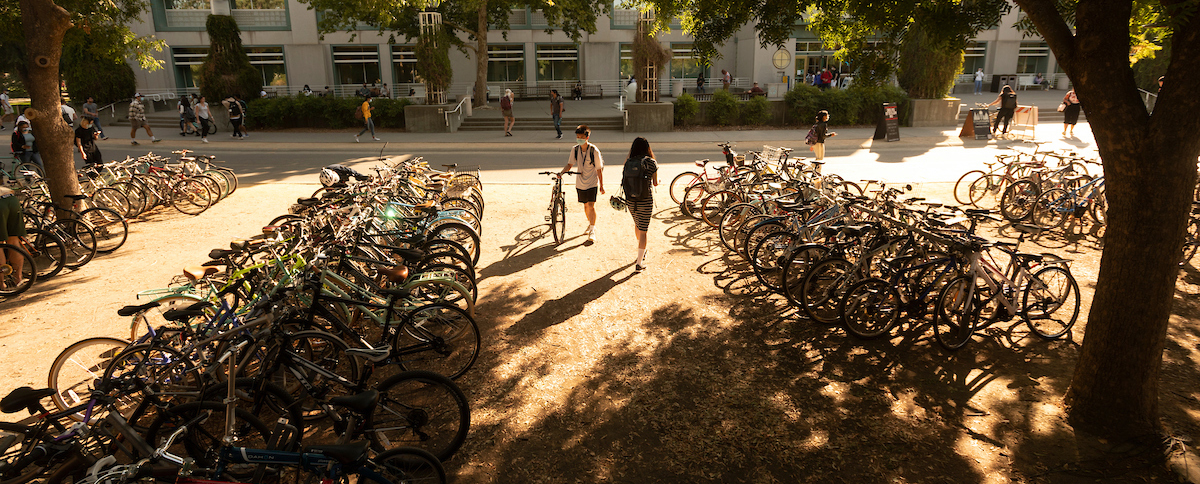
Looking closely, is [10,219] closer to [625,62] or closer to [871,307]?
[871,307]

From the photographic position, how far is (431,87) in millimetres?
22219

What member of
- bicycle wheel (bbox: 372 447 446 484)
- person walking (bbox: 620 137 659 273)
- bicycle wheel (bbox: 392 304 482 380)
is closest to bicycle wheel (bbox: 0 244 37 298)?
bicycle wheel (bbox: 392 304 482 380)

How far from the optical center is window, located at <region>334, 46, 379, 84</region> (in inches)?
1302

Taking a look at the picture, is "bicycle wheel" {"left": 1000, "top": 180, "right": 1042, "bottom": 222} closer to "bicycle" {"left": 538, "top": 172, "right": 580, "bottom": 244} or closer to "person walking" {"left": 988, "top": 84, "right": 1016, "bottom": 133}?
"bicycle" {"left": 538, "top": 172, "right": 580, "bottom": 244}

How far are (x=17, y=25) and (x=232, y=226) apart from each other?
276 inches

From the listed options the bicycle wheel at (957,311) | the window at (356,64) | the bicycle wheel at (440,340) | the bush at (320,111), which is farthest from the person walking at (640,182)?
the window at (356,64)

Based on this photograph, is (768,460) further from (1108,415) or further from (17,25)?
(17,25)

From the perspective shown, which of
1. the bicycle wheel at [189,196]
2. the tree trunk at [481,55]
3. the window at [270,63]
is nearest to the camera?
the bicycle wheel at [189,196]

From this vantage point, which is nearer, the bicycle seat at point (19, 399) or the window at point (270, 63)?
the bicycle seat at point (19, 399)

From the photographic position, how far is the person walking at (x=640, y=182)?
24.6ft

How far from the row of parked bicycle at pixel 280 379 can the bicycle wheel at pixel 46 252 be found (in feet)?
9.00

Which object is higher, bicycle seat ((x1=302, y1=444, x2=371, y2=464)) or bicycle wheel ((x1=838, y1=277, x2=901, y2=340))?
bicycle seat ((x1=302, y1=444, x2=371, y2=464))

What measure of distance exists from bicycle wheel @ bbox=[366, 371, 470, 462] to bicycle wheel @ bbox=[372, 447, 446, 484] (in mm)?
449

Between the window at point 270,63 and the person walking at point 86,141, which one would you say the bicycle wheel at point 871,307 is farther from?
the window at point 270,63
